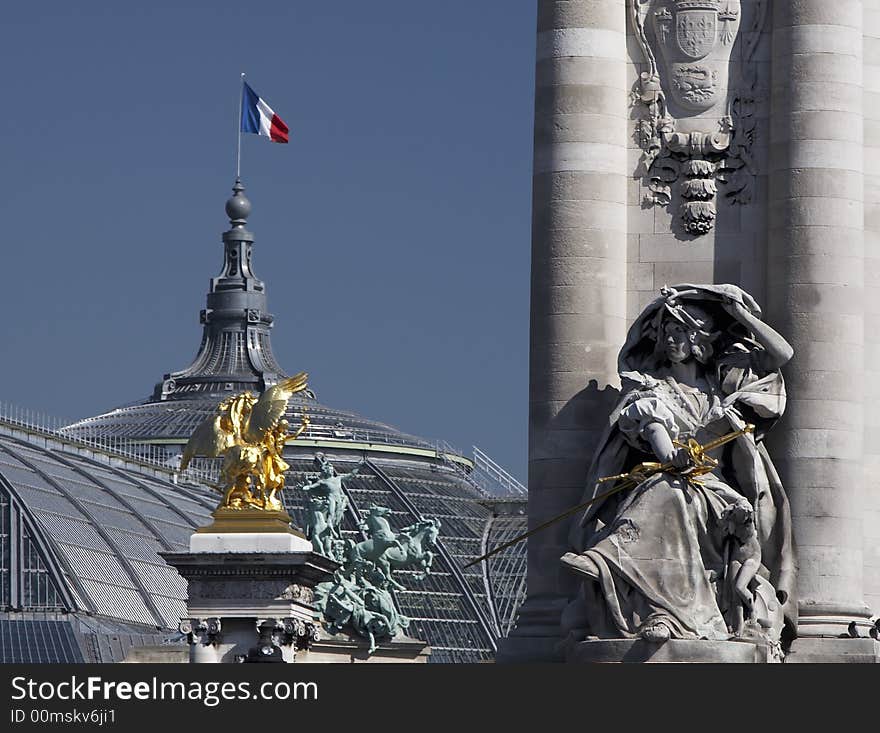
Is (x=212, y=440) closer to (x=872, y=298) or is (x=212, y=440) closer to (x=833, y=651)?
(x=872, y=298)

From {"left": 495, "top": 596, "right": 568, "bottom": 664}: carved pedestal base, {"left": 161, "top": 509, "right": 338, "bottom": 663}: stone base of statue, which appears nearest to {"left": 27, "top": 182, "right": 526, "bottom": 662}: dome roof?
{"left": 161, "top": 509, "right": 338, "bottom": 663}: stone base of statue

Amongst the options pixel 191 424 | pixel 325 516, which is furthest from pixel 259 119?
pixel 191 424

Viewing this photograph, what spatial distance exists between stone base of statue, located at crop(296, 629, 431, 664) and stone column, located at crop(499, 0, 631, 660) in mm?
46778

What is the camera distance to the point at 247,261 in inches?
6344

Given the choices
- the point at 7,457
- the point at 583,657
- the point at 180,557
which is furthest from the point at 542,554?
the point at 7,457

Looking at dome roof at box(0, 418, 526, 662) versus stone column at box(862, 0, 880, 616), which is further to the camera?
dome roof at box(0, 418, 526, 662)

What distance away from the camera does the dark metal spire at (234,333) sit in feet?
526

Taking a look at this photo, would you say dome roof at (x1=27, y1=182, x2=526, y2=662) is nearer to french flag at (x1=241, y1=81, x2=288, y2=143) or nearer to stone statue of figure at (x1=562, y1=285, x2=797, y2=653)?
french flag at (x1=241, y1=81, x2=288, y2=143)

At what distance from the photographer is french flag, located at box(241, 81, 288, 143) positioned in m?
91.7

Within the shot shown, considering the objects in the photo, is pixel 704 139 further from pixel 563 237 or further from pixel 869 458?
pixel 869 458

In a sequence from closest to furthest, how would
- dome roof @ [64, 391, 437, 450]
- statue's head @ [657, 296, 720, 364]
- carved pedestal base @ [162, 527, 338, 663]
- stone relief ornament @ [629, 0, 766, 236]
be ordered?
statue's head @ [657, 296, 720, 364] → stone relief ornament @ [629, 0, 766, 236] → carved pedestal base @ [162, 527, 338, 663] → dome roof @ [64, 391, 437, 450]

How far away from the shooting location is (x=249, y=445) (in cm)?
7119

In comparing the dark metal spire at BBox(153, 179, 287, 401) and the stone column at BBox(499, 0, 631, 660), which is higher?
the dark metal spire at BBox(153, 179, 287, 401)

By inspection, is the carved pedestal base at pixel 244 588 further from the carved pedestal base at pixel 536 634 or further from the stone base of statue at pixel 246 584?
the carved pedestal base at pixel 536 634
